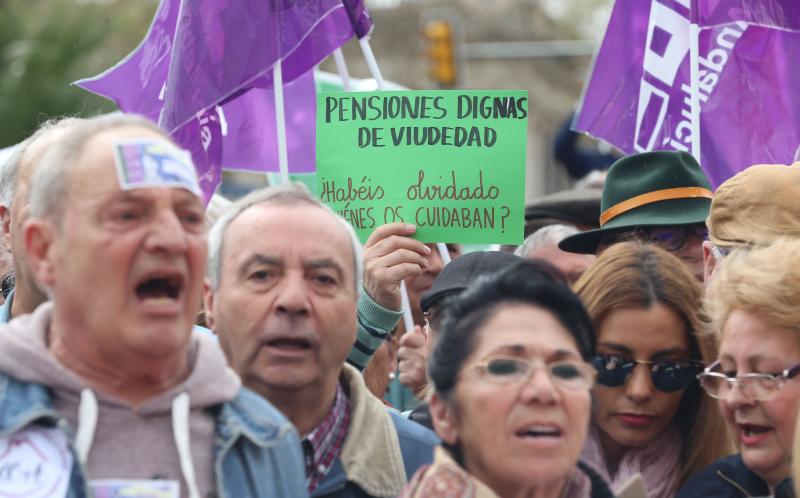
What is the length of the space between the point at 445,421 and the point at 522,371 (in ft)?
0.71

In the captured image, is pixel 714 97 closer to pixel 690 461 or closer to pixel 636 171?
pixel 636 171

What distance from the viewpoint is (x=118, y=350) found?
3334mm

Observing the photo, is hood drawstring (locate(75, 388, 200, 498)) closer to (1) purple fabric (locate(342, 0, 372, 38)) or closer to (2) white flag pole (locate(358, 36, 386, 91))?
(2) white flag pole (locate(358, 36, 386, 91))

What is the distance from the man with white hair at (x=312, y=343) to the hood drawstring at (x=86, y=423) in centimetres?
83

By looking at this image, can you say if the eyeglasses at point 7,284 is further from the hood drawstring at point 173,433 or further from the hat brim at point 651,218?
the hood drawstring at point 173,433

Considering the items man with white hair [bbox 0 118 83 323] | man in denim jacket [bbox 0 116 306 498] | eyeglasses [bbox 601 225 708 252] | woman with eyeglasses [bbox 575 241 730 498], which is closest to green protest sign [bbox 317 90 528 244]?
eyeglasses [bbox 601 225 708 252]

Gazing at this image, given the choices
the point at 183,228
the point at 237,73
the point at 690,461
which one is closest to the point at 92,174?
the point at 183,228

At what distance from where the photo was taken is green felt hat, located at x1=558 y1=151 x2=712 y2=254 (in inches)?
217

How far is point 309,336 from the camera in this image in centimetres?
406

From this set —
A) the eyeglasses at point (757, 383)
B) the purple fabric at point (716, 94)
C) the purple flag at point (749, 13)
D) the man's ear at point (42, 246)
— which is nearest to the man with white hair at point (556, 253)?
the purple fabric at point (716, 94)

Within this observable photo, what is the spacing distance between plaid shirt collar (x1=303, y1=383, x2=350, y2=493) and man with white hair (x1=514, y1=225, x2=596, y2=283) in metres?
1.97

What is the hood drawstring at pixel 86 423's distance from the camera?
3.27 meters

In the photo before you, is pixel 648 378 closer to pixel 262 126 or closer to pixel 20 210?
pixel 20 210

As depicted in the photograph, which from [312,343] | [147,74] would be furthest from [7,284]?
[312,343]
